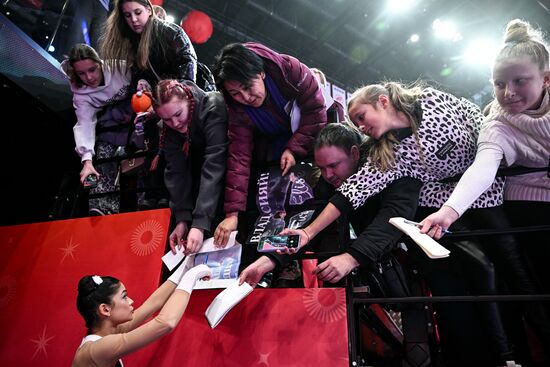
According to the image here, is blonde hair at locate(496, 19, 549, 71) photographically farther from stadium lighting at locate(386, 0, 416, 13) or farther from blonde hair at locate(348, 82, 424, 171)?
stadium lighting at locate(386, 0, 416, 13)

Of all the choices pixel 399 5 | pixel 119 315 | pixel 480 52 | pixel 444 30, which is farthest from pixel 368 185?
pixel 480 52

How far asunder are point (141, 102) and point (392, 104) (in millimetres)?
1701

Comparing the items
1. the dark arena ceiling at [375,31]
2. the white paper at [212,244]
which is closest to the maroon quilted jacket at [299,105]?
the white paper at [212,244]

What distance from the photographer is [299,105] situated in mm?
1941

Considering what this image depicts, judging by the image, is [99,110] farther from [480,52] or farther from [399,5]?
[480,52]

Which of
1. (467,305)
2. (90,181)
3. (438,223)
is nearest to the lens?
(438,223)

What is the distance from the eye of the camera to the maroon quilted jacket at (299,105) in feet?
6.21

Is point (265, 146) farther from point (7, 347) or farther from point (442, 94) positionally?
point (7, 347)

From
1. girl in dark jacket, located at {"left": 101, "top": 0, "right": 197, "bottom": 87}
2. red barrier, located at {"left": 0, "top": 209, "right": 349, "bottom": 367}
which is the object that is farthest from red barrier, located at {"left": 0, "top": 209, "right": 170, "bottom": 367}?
girl in dark jacket, located at {"left": 101, "top": 0, "right": 197, "bottom": 87}

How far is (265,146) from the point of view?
2123mm

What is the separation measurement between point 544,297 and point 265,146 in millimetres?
1410

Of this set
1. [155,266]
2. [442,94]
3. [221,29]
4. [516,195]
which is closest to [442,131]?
[442,94]

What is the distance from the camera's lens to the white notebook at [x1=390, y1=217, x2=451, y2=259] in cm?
114

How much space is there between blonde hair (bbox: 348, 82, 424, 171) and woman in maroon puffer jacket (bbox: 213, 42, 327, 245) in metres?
0.25
